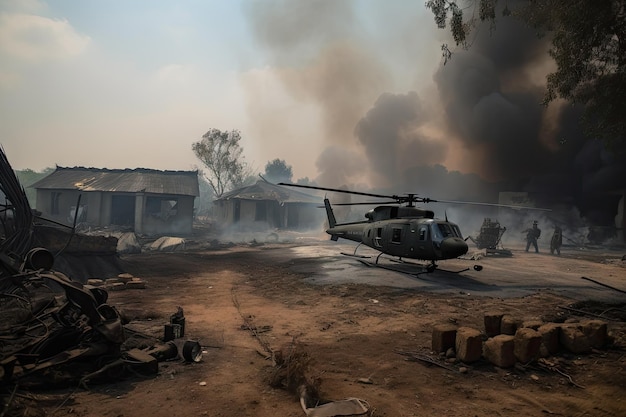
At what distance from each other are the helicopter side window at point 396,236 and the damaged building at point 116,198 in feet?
69.9

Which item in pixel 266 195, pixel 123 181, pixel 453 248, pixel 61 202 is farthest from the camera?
pixel 266 195

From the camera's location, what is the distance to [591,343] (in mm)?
5562

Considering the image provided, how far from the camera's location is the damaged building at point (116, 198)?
92.0 feet

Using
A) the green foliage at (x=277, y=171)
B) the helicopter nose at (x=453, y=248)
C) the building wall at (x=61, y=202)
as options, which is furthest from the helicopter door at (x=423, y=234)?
the green foliage at (x=277, y=171)

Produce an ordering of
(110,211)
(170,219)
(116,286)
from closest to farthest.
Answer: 1. (116,286)
2. (110,211)
3. (170,219)

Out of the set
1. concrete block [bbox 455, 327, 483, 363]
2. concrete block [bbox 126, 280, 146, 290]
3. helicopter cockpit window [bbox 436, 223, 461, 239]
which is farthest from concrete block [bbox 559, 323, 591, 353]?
concrete block [bbox 126, 280, 146, 290]

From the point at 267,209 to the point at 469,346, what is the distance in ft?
107

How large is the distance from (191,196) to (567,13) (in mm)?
26390

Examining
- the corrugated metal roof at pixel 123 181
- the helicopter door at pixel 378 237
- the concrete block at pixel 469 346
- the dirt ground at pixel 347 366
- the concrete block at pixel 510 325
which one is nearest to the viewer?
the dirt ground at pixel 347 366

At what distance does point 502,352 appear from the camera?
16.3 ft

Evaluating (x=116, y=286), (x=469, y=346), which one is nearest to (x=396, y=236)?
(x=469, y=346)

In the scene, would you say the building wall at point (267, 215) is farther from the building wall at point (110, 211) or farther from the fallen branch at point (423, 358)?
the fallen branch at point (423, 358)

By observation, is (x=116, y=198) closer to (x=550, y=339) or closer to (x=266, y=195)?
(x=266, y=195)

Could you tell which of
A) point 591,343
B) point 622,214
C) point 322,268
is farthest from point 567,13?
point 622,214
